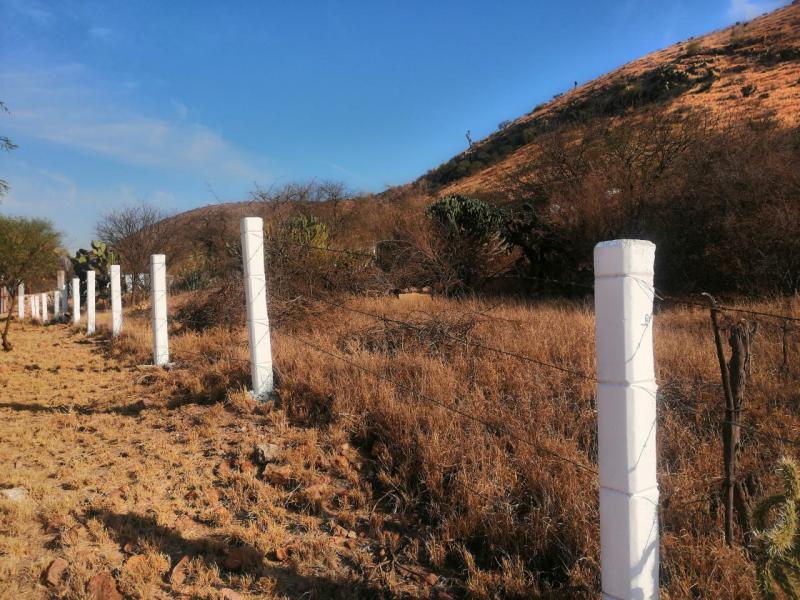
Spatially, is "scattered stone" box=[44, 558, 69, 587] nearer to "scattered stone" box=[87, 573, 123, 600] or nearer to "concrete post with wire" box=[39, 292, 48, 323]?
"scattered stone" box=[87, 573, 123, 600]

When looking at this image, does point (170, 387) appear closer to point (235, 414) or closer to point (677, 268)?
point (235, 414)

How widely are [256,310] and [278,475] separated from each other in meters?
2.24

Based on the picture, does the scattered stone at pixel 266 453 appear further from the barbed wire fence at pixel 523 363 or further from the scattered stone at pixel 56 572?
the scattered stone at pixel 56 572

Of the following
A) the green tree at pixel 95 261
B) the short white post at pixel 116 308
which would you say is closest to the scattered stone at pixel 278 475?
the short white post at pixel 116 308

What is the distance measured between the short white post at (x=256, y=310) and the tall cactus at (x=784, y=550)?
451 centimetres

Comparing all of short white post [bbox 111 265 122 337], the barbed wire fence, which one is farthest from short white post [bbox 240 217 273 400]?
short white post [bbox 111 265 122 337]

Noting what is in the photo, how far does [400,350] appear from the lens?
6.18m

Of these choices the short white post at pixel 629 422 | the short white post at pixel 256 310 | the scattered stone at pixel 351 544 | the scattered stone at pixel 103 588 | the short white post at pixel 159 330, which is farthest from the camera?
the short white post at pixel 159 330

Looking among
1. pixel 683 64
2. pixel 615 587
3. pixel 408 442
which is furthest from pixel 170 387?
pixel 683 64

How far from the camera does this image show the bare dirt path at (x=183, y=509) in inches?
111

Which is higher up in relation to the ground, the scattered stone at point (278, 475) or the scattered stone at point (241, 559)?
the scattered stone at point (278, 475)

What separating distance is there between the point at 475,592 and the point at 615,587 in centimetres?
84

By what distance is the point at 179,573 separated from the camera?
2.86 meters

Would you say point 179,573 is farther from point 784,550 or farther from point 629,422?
point 784,550
